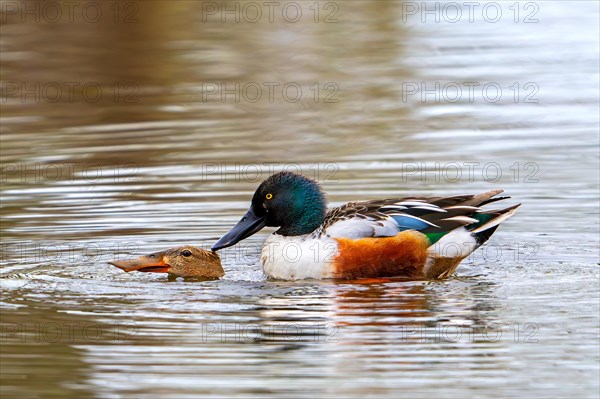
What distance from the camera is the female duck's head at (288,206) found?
1052 cm

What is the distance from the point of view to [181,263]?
10.4 metres

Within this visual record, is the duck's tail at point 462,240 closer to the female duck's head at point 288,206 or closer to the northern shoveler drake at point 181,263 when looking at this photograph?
the female duck's head at point 288,206

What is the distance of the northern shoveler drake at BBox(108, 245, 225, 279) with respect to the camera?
33.9 ft

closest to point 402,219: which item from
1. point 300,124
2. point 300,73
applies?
point 300,124

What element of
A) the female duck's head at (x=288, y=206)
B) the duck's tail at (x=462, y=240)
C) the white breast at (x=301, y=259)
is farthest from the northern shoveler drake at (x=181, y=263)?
the duck's tail at (x=462, y=240)

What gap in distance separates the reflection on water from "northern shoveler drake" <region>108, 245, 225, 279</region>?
0.54 feet

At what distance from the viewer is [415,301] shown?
30.8ft

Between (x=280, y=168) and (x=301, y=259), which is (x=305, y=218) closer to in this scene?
(x=301, y=259)

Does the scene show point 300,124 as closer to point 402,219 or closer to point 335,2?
point 402,219

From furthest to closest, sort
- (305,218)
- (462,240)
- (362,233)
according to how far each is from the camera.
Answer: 1. (305,218)
2. (462,240)
3. (362,233)

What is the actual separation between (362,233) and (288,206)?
0.68 metres

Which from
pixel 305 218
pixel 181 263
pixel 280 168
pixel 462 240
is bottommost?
pixel 181 263

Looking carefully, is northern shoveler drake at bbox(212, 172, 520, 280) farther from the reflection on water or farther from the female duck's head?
the reflection on water

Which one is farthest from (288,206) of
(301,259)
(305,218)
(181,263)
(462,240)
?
(462,240)
